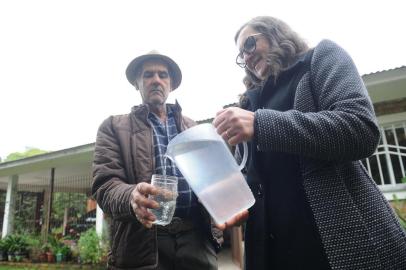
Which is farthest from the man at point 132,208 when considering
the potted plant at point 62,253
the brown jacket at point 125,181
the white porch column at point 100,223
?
the potted plant at point 62,253

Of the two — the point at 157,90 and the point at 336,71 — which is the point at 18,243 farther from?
the point at 336,71

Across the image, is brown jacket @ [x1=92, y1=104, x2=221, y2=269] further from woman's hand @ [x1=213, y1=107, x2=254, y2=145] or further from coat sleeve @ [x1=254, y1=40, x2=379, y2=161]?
coat sleeve @ [x1=254, y1=40, x2=379, y2=161]

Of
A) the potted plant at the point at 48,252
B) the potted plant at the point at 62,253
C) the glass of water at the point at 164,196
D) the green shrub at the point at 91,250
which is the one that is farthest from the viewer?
the potted plant at the point at 48,252

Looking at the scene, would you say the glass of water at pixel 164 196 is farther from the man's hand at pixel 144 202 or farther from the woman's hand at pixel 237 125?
the woman's hand at pixel 237 125

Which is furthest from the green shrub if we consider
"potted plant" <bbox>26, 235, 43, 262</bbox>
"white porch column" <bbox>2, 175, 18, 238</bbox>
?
"white porch column" <bbox>2, 175, 18, 238</bbox>

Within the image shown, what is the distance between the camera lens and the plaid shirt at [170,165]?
6.54 feet

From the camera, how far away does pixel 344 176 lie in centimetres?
108

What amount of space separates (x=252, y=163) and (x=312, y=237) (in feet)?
1.30

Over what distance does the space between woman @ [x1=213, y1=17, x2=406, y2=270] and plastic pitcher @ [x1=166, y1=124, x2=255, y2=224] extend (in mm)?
122

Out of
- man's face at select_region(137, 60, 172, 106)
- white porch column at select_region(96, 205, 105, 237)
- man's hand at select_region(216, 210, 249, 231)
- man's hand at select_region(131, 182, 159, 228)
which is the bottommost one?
man's hand at select_region(216, 210, 249, 231)

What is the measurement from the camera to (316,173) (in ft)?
3.60

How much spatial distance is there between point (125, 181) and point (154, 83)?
0.88 meters

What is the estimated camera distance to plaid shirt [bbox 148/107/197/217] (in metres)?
1.99

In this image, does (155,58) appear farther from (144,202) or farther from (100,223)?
(100,223)
